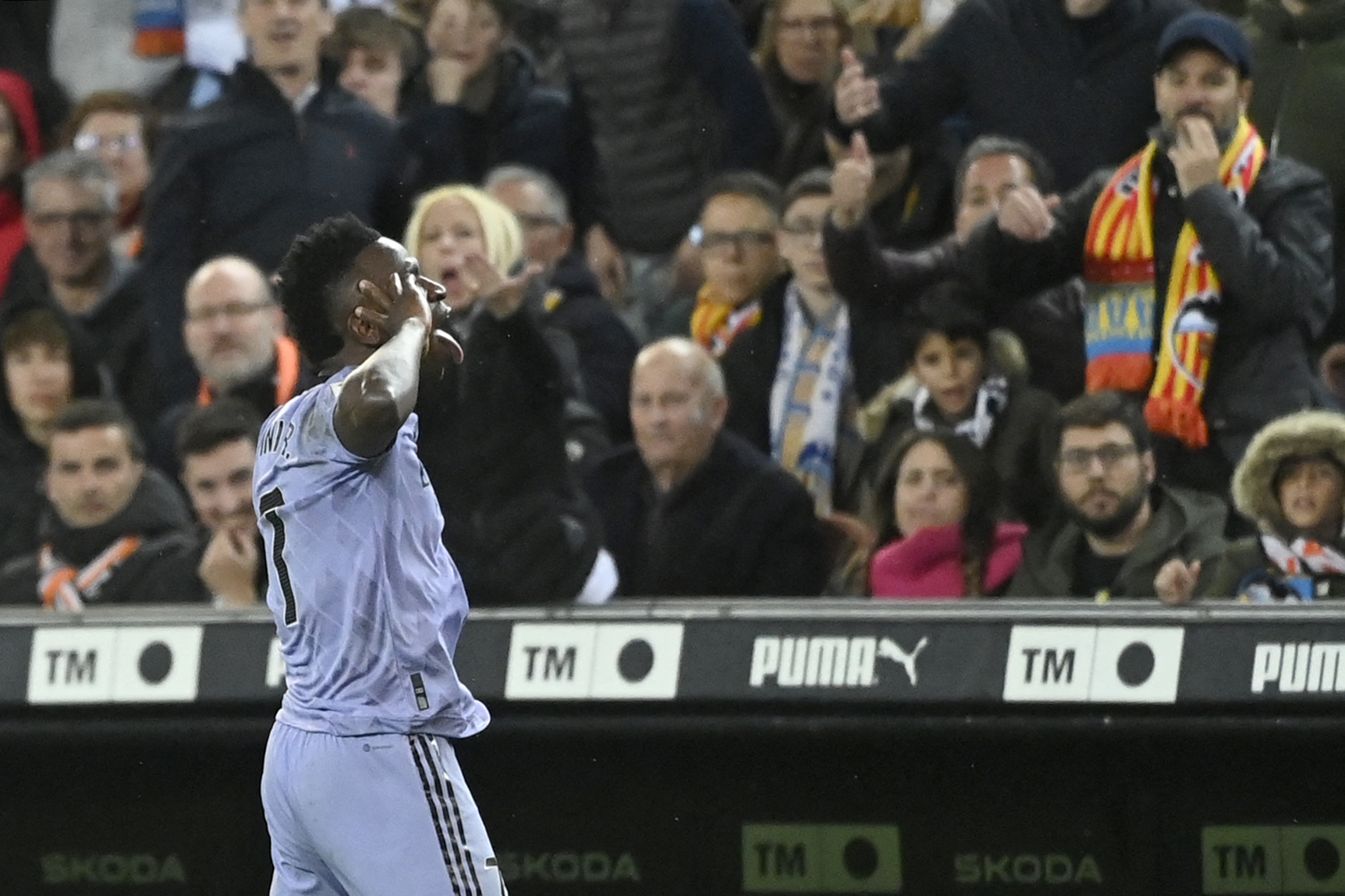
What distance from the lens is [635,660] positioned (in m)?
5.07

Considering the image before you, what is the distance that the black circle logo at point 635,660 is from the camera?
16.6 ft

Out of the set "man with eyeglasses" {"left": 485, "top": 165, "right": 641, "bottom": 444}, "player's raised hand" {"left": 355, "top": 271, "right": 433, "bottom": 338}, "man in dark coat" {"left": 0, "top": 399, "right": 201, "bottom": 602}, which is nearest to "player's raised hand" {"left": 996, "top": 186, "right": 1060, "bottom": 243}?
"man with eyeglasses" {"left": 485, "top": 165, "right": 641, "bottom": 444}

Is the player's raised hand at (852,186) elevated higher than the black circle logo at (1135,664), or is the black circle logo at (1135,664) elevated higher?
the player's raised hand at (852,186)

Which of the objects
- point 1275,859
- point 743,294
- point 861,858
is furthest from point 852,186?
point 1275,859

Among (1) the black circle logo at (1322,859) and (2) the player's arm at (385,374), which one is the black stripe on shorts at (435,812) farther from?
(1) the black circle logo at (1322,859)

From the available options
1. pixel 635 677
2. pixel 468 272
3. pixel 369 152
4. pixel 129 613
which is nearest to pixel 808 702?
pixel 635 677

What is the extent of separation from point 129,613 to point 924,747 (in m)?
1.79

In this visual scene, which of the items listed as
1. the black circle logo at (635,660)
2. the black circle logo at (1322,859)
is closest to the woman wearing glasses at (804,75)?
the black circle logo at (635,660)

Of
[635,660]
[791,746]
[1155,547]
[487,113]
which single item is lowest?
[791,746]

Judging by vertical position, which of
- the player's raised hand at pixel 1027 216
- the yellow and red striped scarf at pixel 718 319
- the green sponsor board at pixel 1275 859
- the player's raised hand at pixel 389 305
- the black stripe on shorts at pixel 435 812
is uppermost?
the player's raised hand at pixel 1027 216

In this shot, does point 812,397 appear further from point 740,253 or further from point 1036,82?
point 1036,82

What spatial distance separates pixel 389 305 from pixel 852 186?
7.68 ft

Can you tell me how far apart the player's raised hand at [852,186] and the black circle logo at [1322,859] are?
173cm

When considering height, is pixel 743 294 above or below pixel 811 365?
above
